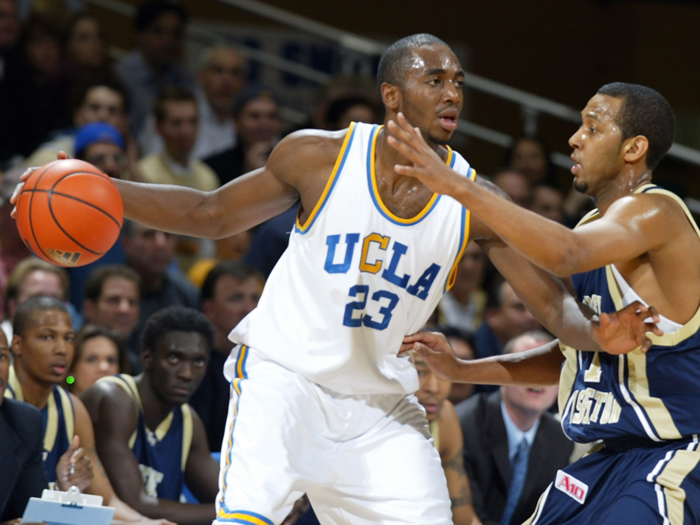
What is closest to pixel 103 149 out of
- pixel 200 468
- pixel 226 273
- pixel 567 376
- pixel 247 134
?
pixel 226 273

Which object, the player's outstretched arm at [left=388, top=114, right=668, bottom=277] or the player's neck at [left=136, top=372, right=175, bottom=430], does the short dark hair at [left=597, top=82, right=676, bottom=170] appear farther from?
the player's neck at [left=136, top=372, right=175, bottom=430]

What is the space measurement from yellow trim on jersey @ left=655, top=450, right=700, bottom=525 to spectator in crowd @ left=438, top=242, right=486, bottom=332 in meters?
4.33

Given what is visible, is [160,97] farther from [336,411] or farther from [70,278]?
[336,411]

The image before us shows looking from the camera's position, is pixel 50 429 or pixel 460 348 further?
pixel 460 348

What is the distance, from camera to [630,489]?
3.26 meters

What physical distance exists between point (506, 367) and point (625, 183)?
0.89 m

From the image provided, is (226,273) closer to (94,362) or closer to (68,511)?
(94,362)

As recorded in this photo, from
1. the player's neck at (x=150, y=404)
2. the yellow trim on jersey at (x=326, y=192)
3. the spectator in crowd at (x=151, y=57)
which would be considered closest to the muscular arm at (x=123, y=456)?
the player's neck at (x=150, y=404)

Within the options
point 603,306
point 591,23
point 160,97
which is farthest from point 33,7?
point 603,306

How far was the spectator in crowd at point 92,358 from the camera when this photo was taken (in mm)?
5586

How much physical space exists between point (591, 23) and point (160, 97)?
5.00m

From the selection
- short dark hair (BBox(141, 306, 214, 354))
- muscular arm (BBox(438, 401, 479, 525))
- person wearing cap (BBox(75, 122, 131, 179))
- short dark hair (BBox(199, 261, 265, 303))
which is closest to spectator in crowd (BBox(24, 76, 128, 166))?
person wearing cap (BBox(75, 122, 131, 179))

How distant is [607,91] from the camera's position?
358 centimetres

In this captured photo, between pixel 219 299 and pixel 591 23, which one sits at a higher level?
pixel 591 23
